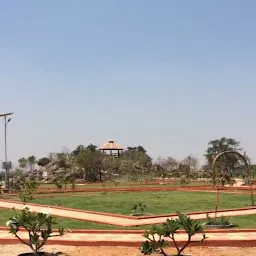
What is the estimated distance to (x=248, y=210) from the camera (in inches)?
631

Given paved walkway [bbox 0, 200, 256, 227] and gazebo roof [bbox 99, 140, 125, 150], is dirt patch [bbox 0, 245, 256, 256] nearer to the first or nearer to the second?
paved walkway [bbox 0, 200, 256, 227]

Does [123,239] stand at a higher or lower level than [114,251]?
higher

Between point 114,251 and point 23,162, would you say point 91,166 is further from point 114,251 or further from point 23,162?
point 114,251

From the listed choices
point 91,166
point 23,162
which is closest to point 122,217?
point 91,166

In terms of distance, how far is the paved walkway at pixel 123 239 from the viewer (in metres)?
9.45

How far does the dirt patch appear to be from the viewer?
884cm

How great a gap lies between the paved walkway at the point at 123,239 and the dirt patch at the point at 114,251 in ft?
0.64

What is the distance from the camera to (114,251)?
30.0 feet

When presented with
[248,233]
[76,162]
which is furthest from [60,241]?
[76,162]

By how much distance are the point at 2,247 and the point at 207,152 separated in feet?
202

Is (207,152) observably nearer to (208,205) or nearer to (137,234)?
(208,205)

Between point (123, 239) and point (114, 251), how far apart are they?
0.88 metres

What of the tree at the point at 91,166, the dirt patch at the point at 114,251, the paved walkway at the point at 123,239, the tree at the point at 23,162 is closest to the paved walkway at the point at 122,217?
the paved walkway at the point at 123,239

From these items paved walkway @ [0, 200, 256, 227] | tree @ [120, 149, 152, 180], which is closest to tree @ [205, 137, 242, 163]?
tree @ [120, 149, 152, 180]
